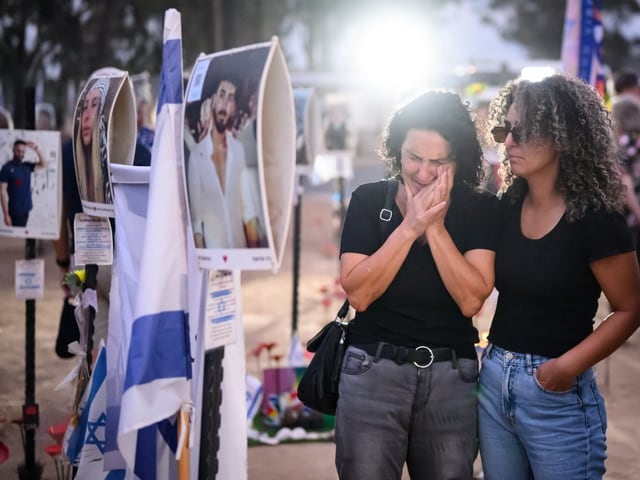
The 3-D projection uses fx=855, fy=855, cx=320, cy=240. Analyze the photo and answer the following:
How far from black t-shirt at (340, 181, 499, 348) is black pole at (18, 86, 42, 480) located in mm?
2230

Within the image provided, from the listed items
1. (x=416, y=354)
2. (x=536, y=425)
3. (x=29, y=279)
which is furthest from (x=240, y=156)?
(x=29, y=279)

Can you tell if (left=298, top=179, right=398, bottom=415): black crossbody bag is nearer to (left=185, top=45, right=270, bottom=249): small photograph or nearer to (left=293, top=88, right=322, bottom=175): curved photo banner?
(left=185, top=45, right=270, bottom=249): small photograph

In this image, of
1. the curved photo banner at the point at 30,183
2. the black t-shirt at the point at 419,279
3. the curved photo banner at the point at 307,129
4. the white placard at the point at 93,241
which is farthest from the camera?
the curved photo banner at the point at 307,129

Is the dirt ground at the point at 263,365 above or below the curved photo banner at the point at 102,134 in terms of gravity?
below

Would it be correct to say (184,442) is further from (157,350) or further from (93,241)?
(93,241)

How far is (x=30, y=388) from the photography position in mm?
4312

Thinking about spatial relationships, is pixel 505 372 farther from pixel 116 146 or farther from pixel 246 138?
pixel 116 146

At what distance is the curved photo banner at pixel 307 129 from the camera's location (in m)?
6.69

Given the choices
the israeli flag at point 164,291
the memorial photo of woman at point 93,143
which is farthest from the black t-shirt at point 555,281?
the memorial photo of woman at point 93,143

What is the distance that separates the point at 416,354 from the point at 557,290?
447 millimetres

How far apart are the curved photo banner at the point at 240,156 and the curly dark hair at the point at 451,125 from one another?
53 cm

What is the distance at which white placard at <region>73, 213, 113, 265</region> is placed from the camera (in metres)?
3.19

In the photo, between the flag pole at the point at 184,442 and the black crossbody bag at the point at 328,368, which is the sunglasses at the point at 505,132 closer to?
the black crossbody bag at the point at 328,368

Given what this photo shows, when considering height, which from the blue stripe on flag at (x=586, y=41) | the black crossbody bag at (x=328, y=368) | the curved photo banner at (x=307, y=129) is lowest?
the black crossbody bag at (x=328, y=368)
